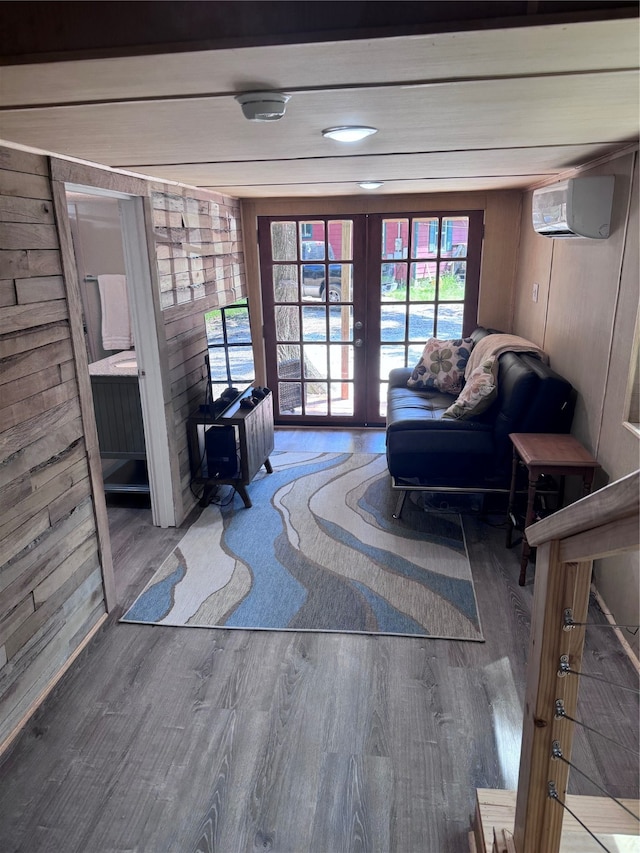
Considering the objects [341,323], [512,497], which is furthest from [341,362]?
[512,497]

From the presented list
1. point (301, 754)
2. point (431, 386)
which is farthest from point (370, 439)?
point (301, 754)

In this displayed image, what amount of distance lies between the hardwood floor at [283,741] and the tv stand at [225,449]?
1.26m

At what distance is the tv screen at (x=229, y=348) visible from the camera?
3.87 metres

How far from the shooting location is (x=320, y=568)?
10.3ft

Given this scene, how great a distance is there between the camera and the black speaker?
372cm

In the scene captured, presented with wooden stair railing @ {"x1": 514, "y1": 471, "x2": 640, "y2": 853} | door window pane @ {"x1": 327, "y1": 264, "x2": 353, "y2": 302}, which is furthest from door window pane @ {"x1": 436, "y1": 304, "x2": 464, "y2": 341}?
wooden stair railing @ {"x1": 514, "y1": 471, "x2": 640, "y2": 853}

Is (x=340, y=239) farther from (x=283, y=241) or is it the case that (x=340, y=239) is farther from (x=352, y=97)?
(x=352, y=97)

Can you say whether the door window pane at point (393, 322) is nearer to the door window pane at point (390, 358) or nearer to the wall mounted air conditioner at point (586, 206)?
the door window pane at point (390, 358)

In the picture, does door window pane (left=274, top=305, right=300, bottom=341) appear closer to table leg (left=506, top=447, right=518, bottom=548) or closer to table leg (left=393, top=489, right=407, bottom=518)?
table leg (left=393, top=489, right=407, bottom=518)

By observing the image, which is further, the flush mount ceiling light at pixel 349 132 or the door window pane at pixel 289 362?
the door window pane at pixel 289 362

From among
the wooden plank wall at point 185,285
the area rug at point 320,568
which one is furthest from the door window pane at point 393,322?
the area rug at point 320,568

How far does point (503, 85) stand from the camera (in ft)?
4.45

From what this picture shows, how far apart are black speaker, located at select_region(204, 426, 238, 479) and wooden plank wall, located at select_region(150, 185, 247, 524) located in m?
0.15

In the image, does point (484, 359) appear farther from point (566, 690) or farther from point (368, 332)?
point (566, 690)
